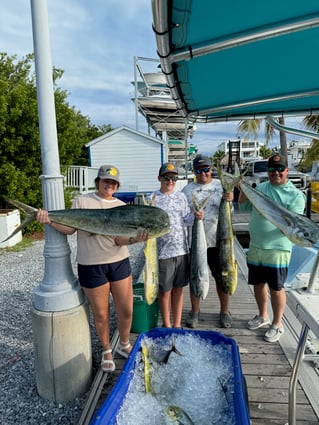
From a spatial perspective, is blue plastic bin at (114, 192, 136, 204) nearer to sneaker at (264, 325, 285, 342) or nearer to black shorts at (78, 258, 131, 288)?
sneaker at (264, 325, 285, 342)

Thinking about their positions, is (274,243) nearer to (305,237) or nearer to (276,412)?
(305,237)

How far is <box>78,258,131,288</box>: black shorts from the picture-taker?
2629 millimetres

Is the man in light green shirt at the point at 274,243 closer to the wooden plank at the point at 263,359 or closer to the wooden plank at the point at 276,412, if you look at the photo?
the wooden plank at the point at 263,359

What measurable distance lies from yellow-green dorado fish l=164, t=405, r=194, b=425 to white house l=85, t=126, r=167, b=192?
45.6ft

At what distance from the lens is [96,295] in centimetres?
266

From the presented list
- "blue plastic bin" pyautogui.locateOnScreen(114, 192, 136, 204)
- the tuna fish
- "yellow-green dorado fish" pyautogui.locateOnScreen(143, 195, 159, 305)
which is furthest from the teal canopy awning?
"blue plastic bin" pyautogui.locateOnScreen(114, 192, 136, 204)

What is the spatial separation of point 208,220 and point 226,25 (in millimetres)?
1865

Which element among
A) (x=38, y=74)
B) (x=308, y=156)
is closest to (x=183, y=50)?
(x=38, y=74)

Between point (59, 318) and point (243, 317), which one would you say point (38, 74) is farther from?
point (243, 317)

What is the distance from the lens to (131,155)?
15656mm

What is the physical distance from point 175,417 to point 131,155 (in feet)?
47.6

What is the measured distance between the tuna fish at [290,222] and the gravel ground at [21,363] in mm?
2181

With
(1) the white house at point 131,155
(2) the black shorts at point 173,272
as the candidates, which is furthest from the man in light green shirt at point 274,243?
(1) the white house at point 131,155

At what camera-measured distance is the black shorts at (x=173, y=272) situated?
309cm
